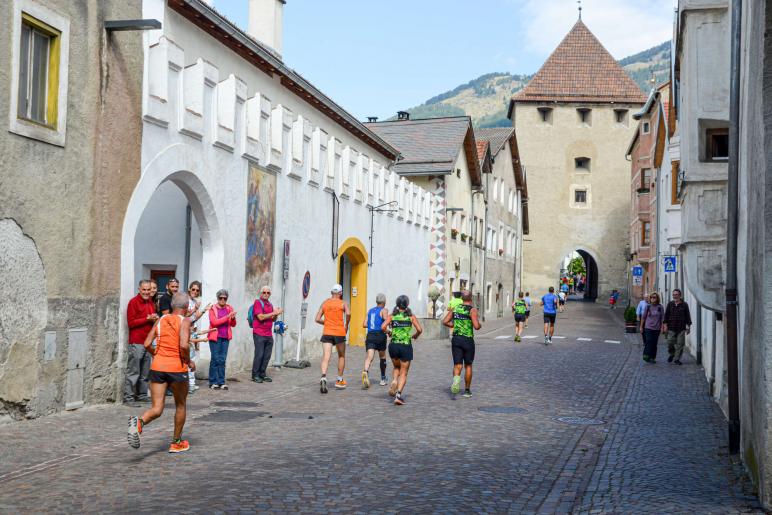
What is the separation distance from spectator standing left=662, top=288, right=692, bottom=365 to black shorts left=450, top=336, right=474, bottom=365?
8533mm

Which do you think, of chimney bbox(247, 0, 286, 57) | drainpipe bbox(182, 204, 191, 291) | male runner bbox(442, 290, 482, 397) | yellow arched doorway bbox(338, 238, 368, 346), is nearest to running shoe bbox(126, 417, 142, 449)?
male runner bbox(442, 290, 482, 397)

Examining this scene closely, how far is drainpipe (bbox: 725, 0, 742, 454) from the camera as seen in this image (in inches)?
369

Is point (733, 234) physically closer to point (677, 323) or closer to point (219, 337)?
point (219, 337)

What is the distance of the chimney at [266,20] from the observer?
2250 centimetres

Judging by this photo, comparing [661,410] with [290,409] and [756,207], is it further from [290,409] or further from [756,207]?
[756,207]

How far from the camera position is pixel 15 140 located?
10.3 meters

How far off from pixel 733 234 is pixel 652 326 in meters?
12.0

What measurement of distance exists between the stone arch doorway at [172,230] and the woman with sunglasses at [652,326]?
10.6m

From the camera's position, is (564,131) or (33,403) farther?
(564,131)

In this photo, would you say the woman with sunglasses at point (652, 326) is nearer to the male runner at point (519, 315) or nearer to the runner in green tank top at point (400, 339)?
the male runner at point (519, 315)

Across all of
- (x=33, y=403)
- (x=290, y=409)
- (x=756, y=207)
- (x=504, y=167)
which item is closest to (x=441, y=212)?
(x=504, y=167)

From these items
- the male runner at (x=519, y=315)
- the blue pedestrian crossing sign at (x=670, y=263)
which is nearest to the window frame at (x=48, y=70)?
the male runner at (x=519, y=315)

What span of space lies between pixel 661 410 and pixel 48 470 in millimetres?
8762

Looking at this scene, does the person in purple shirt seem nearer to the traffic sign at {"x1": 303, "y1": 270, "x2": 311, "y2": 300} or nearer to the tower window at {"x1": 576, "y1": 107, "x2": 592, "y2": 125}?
the traffic sign at {"x1": 303, "y1": 270, "x2": 311, "y2": 300}
